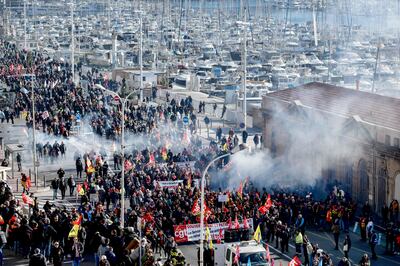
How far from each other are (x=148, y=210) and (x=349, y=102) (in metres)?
13.8

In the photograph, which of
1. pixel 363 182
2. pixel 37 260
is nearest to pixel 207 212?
pixel 37 260

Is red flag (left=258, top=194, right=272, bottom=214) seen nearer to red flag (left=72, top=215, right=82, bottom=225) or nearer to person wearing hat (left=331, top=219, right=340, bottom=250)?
person wearing hat (left=331, top=219, right=340, bottom=250)

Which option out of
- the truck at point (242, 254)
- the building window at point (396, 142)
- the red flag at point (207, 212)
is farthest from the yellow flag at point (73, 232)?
the building window at point (396, 142)

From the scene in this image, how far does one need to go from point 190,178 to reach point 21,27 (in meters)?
119

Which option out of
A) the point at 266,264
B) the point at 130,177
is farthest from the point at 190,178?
the point at 266,264

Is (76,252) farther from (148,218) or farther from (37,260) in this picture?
(148,218)

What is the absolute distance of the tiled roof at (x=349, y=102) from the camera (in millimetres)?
40781

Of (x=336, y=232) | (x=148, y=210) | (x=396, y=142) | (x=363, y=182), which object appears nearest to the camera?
(x=336, y=232)

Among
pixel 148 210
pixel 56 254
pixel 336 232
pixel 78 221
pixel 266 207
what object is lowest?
pixel 336 232

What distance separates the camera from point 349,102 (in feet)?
145

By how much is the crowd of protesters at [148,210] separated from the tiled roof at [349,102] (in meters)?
3.83

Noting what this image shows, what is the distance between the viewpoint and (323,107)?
4494 cm

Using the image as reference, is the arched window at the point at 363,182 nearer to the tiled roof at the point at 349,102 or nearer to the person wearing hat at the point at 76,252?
the tiled roof at the point at 349,102

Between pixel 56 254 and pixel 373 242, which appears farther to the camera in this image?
pixel 373 242
